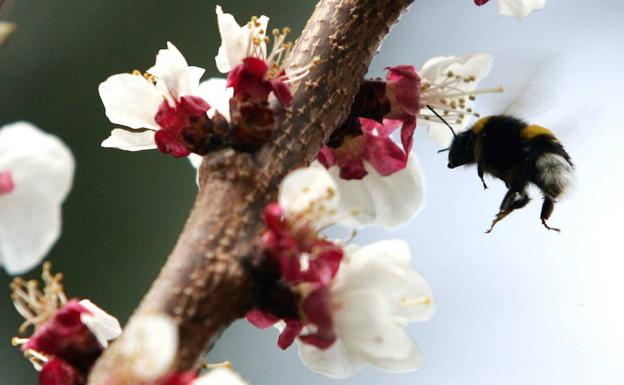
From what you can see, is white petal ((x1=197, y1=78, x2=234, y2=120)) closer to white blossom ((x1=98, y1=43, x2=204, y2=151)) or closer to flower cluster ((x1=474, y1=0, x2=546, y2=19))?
white blossom ((x1=98, y1=43, x2=204, y2=151))

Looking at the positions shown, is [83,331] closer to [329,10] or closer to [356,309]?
[356,309]

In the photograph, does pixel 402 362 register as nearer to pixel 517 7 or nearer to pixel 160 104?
pixel 160 104

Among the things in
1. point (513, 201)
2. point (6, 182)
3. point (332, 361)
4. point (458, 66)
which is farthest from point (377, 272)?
point (513, 201)

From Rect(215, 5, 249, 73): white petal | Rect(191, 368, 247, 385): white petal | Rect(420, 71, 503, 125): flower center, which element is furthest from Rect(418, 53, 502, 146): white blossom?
Rect(191, 368, 247, 385): white petal

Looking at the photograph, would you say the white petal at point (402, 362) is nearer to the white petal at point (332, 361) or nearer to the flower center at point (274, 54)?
the white petal at point (332, 361)

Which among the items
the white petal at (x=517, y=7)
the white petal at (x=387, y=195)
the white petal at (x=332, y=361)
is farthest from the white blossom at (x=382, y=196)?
the white petal at (x=517, y=7)

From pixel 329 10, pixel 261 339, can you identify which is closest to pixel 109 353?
pixel 329 10
